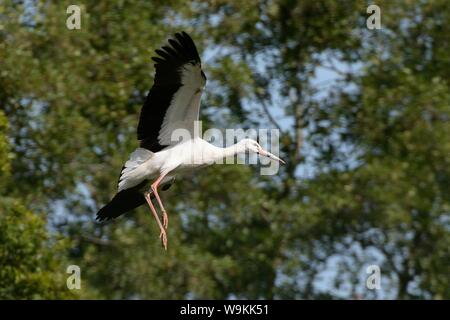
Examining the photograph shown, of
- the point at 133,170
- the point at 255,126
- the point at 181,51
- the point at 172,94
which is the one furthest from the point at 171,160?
the point at 255,126

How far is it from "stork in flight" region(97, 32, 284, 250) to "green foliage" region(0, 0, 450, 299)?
476 cm

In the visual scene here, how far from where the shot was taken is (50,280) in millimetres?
13953

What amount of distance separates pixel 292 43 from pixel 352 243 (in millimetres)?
3784

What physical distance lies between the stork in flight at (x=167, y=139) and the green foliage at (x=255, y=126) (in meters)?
4.76

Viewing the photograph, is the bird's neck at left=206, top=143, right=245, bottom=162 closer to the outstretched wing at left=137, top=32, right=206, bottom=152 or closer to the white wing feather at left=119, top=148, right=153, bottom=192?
the outstretched wing at left=137, top=32, right=206, bottom=152

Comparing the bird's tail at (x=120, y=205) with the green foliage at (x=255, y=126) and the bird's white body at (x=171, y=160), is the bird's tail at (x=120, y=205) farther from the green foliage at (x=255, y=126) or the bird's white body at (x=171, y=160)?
the green foliage at (x=255, y=126)

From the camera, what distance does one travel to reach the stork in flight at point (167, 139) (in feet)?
37.0

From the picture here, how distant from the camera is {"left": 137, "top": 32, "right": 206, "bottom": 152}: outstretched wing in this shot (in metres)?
11.2

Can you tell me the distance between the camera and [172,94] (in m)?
11.5

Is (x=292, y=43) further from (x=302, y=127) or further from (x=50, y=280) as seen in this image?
(x=50, y=280)

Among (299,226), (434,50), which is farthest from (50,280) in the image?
(434,50)

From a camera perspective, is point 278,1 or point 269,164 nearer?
point 269,164

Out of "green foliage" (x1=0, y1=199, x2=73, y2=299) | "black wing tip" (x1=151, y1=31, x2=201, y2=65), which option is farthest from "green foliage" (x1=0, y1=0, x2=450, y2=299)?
"black wing tip" (x1=151, y1=31, x2=201, y2=65)

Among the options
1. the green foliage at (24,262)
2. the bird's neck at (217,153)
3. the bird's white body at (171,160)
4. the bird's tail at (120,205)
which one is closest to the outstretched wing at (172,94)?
the bird's white body at (171,160)
